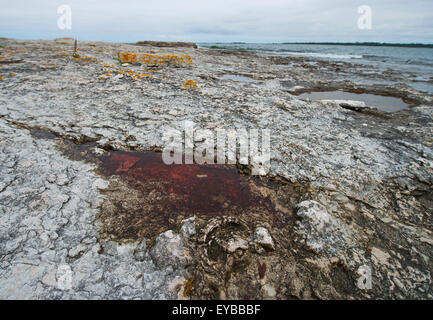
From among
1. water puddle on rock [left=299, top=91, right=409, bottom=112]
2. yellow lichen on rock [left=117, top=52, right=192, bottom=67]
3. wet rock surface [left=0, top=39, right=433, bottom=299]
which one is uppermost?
yellow lichen on rock [left=117, top=52, right=192, bottom=67]

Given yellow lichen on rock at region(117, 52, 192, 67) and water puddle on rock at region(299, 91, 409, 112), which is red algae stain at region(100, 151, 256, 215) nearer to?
water puddle on rock at region(299, 91, 409, 112)

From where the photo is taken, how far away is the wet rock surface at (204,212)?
1.46 meters

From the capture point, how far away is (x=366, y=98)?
6.13 meters

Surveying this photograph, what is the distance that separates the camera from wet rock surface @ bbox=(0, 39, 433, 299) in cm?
146

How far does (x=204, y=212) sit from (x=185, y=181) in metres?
0.51

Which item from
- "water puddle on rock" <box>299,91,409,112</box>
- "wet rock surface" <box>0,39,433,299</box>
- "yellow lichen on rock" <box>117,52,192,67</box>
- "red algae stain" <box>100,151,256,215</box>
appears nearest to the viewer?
"wet rock surface" <box>0,39,433,299</box>

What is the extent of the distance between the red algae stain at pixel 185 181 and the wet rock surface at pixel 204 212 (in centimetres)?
2

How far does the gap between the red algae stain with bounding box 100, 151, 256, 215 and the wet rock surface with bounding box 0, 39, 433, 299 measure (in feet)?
0.07

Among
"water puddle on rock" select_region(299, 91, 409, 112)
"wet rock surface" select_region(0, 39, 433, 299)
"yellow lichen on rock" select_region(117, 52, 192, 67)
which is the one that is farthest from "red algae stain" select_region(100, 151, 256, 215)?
"yellow lichen on rock" select_region(117, 52, 192, 67)

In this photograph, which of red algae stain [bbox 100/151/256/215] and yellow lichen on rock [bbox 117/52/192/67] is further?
yellow lichen on rock [bbox 117/52/192/67]

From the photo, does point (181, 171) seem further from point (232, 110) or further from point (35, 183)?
point (232, 110)

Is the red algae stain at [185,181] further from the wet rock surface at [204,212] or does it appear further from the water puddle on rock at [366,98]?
the water puddle on rock at [366,98]

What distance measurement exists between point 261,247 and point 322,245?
1.68 ft

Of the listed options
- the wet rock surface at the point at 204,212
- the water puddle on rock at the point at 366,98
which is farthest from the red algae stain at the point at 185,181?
the water puddle on rock at the point at 366,98
